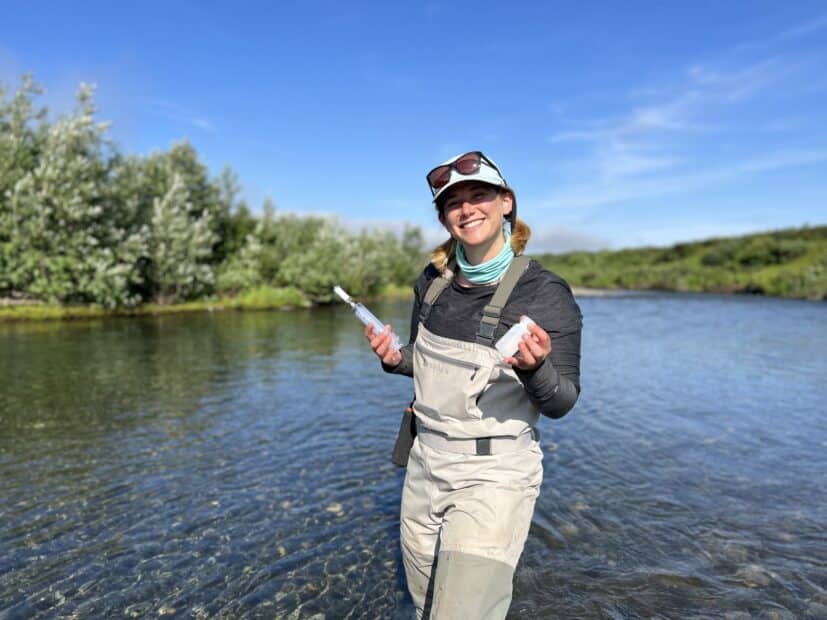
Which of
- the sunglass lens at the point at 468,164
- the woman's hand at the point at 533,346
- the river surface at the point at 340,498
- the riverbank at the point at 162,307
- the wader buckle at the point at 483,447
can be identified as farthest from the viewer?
the riverbank at the point at 162,307

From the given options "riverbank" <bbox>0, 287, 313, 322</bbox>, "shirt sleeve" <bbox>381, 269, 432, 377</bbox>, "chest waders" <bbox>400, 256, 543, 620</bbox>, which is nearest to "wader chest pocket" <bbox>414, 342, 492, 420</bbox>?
"chest waders" <bbox>400, 256, 543, 620</bbox>

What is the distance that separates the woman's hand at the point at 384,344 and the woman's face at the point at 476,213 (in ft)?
3.06

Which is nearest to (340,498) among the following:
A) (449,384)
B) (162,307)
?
(449,384)

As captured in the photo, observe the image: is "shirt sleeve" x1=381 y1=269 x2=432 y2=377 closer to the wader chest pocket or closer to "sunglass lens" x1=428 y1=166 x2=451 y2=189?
the wader chest pocket

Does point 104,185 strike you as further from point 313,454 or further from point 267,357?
point 313,454

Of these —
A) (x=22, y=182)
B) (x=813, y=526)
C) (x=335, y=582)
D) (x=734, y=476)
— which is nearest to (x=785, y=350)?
(x=734, y=476)

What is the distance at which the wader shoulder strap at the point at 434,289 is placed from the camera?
4.42m

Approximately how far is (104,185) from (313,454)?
4214 cm

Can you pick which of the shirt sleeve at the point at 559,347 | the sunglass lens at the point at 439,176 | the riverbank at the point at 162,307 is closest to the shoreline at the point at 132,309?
the riverbank at the point at 162,307

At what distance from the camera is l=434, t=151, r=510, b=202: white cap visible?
3920mm

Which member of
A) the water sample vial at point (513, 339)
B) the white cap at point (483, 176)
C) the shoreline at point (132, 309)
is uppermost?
the white cap at point (483, 176)

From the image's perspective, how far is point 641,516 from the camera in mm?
8484

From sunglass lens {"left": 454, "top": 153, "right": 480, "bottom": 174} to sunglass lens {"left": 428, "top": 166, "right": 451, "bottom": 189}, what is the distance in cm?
9

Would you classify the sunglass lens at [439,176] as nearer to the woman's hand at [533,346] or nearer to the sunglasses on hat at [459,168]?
the sunglasses on hat at [459,168]
